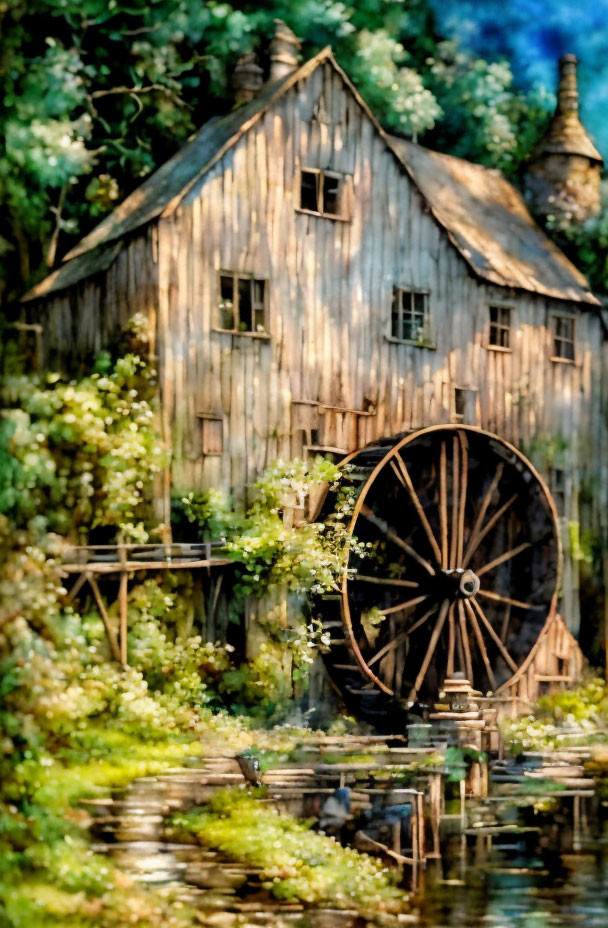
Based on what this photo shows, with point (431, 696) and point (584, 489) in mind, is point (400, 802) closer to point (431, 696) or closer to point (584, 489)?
point (431, 696)

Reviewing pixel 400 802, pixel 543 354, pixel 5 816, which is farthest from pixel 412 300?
pixel 5 816

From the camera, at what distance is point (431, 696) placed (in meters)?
19.3

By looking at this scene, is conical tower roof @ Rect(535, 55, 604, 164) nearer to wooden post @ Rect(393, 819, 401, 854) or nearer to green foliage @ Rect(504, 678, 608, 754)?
green foliage @ Rect(504, 678, 608, 754)

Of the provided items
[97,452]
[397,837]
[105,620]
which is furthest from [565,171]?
[397,837]

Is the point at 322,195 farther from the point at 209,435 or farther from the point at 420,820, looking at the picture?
the point at 420,820

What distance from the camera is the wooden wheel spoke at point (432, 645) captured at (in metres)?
18.0

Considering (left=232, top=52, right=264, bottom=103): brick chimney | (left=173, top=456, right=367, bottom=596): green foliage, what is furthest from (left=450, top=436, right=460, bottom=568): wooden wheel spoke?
(left=232, top=52, right=264, bottom=103): brick chimney

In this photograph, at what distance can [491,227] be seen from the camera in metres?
20.5

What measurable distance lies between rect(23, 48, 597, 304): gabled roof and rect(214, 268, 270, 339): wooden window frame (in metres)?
1.02

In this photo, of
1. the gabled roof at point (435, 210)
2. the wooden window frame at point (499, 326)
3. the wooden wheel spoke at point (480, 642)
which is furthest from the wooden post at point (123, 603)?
the wooden window frame at point (499, 326)

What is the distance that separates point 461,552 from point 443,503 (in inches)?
29.2

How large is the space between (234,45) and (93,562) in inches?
322

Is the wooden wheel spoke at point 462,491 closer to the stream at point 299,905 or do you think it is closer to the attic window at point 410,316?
the attic window at point 410,316

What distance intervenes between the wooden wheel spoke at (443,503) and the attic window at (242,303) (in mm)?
3024
